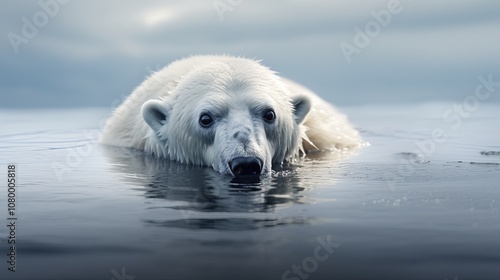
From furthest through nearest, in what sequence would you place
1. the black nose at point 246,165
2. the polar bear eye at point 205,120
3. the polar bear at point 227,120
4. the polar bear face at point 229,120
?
the polar bear eye at point 205,120, the polar bear at point 227,120, the polar bear face at point 229,120, the black nose at point 246,165

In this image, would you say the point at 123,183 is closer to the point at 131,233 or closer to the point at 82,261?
the point at 131,233

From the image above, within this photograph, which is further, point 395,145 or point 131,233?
point 395,145

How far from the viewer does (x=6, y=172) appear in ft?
29.1

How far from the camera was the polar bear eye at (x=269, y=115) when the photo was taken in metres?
8.59

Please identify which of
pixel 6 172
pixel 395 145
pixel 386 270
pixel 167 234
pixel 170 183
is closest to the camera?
pixel 386 270

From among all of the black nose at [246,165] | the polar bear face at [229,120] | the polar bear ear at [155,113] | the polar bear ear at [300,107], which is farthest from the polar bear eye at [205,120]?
the polar bear ear at [300,107]

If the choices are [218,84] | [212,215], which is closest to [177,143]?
[218,84]

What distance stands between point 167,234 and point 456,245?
6.11 ft

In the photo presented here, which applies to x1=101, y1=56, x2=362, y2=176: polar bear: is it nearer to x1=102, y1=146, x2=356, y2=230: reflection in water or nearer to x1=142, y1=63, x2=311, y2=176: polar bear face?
x1=142, y1=63, x2=311, y2=176: polar bear face

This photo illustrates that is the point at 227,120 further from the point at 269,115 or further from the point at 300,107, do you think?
the point at 300,107

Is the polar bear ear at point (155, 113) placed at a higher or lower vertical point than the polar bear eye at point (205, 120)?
higher

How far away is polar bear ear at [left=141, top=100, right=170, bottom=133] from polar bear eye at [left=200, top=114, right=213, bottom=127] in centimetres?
109

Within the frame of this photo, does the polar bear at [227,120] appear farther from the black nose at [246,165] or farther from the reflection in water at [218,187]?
the reflection in water at [218,187]

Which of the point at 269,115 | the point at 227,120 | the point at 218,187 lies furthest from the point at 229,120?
the point at 218,187
